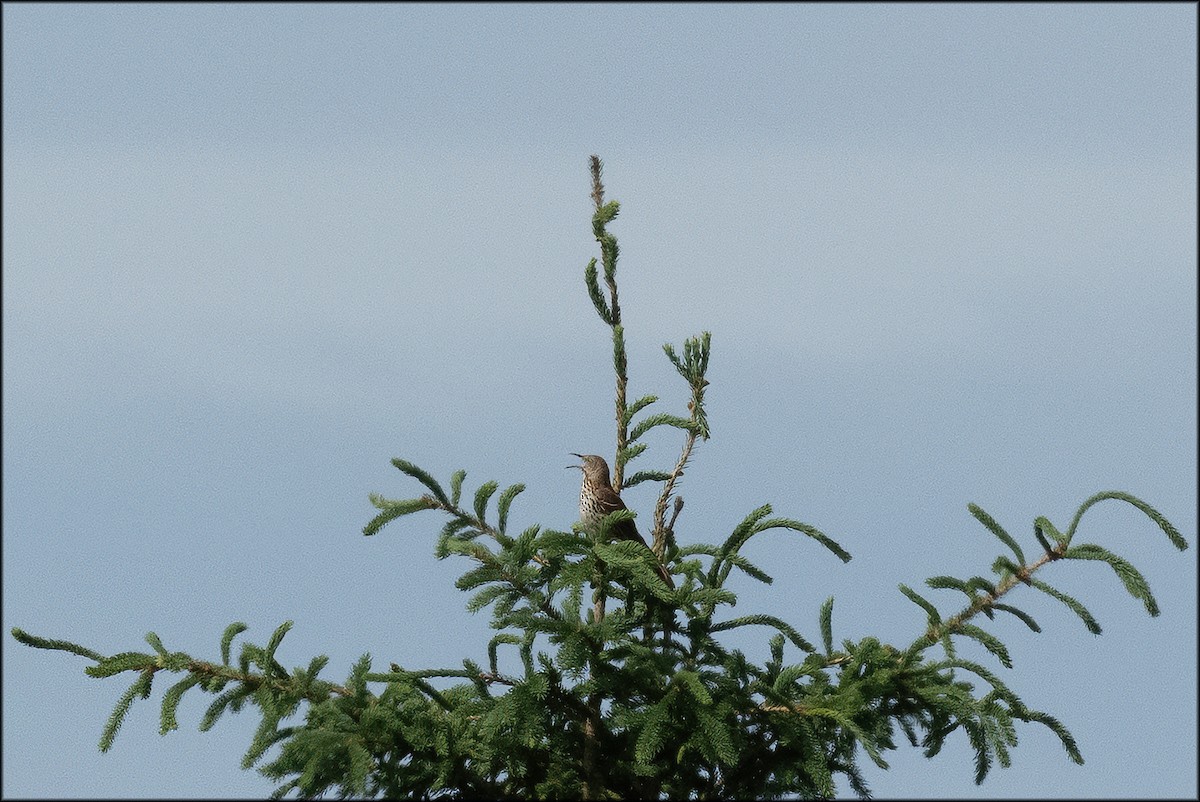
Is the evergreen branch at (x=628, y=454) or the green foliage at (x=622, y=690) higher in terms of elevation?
the evergreen branch at (x=628, y=454)

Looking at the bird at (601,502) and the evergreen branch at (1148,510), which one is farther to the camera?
the bird at (601,502)

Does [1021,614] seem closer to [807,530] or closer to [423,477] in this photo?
[807,530]

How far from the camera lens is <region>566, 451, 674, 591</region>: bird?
8.16m

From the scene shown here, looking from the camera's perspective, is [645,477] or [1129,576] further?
[645,477]

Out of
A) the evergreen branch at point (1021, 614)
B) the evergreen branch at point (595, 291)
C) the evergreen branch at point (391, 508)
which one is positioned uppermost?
the evergreen branch at point (595, 291)

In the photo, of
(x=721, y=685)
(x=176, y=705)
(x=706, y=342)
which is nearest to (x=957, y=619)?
(x=721, y=685)

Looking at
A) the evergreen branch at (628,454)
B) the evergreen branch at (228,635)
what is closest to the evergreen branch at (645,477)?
the evergreen branch at (628,454)

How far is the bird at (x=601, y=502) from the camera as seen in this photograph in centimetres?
816

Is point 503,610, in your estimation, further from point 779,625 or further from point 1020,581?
point 1020,581

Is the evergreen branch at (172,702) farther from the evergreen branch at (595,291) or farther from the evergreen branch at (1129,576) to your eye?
the evergreen branch at (1129,576)

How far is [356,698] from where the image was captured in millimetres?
7164

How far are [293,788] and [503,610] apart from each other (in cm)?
136

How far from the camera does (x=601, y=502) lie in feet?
27.1

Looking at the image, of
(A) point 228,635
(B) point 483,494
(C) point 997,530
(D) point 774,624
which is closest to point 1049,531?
(C) point 997,530
